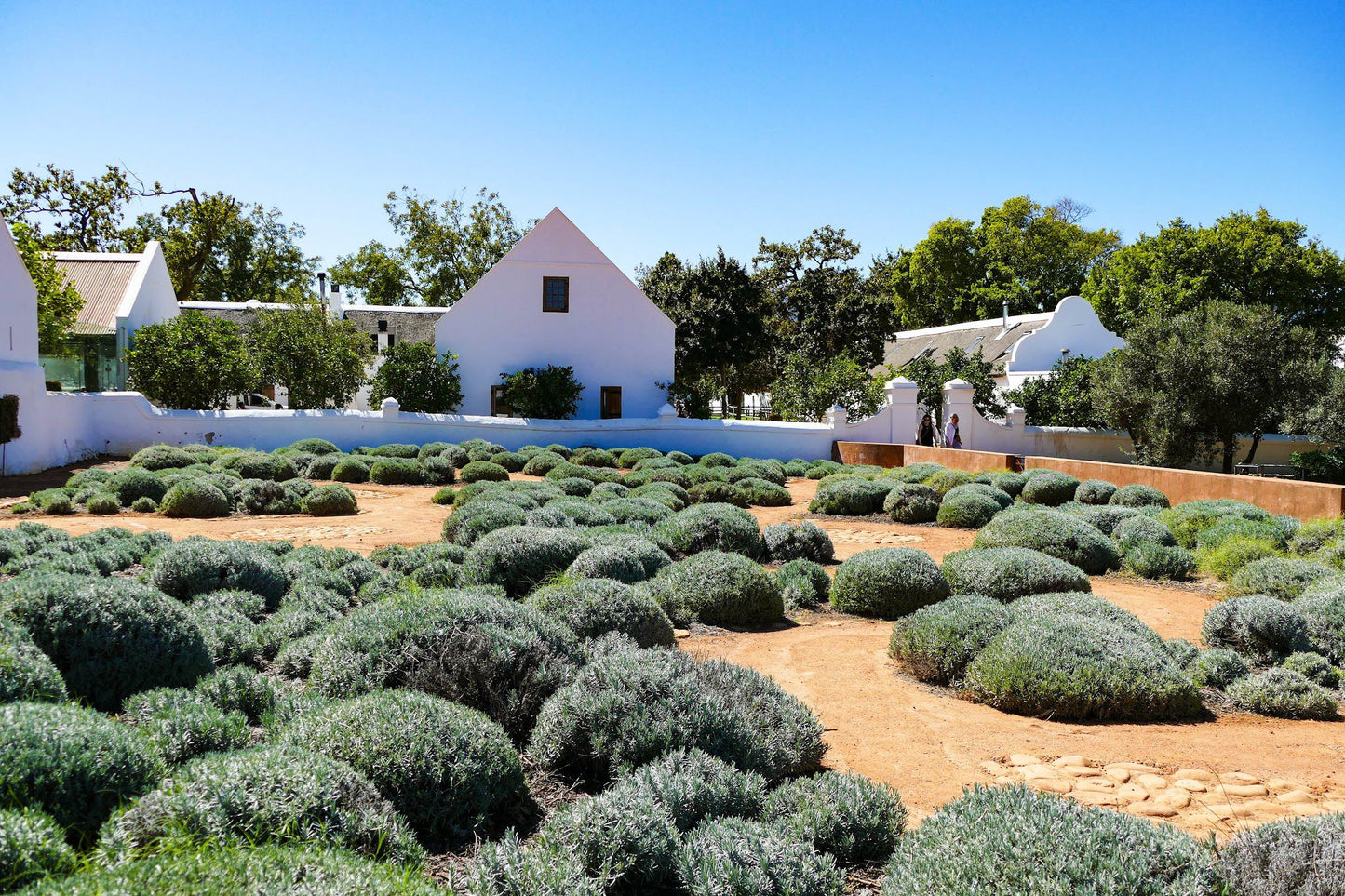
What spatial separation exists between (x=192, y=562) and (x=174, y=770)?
4287 mm

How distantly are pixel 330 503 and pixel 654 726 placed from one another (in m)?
12.3

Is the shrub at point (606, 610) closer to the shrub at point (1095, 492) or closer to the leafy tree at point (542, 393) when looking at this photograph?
the shrub at point (1095, 492)

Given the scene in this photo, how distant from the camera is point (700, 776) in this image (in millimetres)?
3926

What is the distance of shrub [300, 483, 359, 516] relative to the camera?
15203 millimetres

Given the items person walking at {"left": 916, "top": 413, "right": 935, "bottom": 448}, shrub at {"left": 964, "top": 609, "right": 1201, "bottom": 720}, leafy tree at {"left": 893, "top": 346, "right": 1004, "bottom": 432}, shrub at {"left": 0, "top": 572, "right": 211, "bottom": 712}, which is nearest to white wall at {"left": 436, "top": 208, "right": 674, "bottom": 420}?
leafy tree at {"left": 893, "top": 346, "right": 1004, "bottom": 432}

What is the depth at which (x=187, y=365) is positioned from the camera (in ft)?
81.9

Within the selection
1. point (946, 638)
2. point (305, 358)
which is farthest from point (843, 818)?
point (305, 358)

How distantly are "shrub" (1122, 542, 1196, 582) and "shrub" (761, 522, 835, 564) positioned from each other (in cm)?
390

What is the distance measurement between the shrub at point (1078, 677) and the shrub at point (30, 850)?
5.40m

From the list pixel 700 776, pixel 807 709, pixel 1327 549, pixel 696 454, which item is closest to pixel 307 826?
pixel 700 776

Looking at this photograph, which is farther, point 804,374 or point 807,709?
point 804,374

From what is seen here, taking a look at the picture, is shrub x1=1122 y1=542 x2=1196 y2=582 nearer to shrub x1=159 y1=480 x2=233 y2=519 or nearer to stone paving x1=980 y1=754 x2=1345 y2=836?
stone paving x1=980 y1=754 x2=1345 y2=836

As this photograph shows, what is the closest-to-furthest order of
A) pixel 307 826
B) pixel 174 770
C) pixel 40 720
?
pixel 307 826 → pixel 40 720 → pixel 174 770

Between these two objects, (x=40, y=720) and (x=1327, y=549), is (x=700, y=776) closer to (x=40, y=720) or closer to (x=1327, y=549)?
(x=40, y=720)
